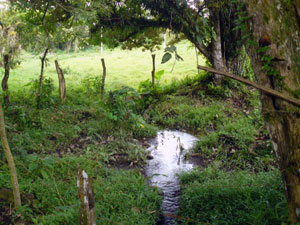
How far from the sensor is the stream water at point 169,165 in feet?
14.1

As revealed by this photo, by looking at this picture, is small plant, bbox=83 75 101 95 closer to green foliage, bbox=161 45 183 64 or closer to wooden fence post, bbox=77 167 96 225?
wooden fence post, bbox=77 167 96 225

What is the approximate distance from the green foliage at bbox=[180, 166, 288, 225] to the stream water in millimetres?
206

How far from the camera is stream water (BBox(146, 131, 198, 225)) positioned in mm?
4312

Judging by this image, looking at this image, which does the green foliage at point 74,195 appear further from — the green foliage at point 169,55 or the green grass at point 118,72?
the green grass at point 118,72

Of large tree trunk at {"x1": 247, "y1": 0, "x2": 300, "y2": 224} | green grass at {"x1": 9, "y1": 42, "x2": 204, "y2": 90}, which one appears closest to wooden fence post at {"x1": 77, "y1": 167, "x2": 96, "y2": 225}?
large tree trunk at {"x1": 247, "y1": 0, "x2": 300, "y2": 224}

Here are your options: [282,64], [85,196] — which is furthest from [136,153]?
[282,64]

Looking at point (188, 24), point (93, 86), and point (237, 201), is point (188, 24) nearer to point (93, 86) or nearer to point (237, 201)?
point (93, 86)

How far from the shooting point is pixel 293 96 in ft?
8.32

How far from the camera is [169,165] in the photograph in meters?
5.76

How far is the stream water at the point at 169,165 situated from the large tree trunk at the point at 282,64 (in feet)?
5.62

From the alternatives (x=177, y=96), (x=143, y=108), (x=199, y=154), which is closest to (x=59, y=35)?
(x=143, y=108)

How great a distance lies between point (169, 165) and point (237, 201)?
215cm

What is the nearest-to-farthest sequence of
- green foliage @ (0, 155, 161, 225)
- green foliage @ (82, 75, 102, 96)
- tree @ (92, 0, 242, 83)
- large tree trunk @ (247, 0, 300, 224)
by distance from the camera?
large tree trunk @ (247, 0, 300, 224)
green foliage @ (0, 155, 161, 225)
tree @ (92, 0, 242, 83)
green foliage @ (82, 75, 102, 96)

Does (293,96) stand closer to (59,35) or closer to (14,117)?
(14,117)
